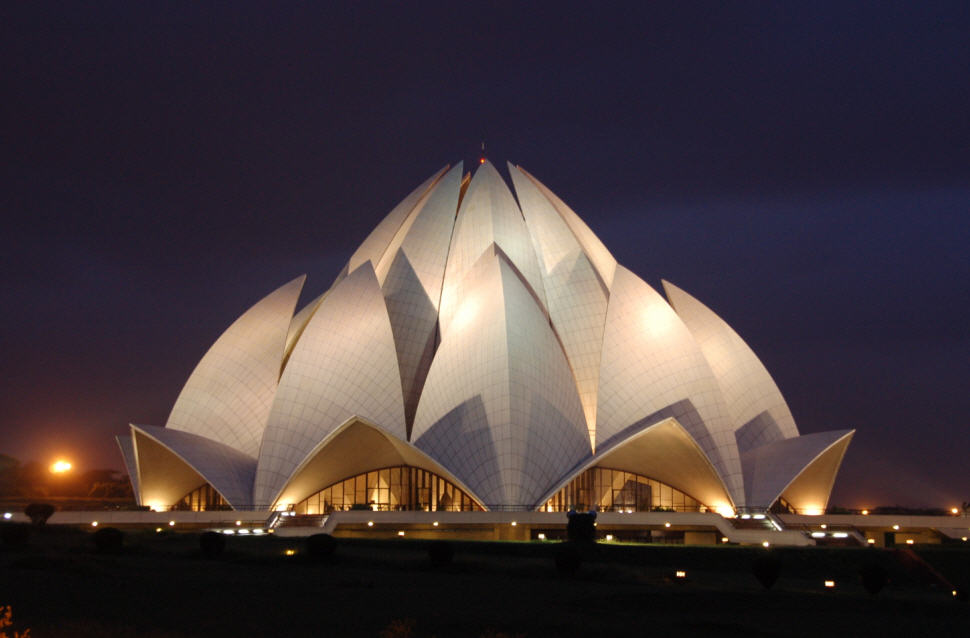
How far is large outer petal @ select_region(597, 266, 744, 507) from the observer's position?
38938 mm

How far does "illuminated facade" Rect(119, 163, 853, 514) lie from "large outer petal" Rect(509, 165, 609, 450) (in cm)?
9

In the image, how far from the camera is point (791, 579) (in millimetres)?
25984

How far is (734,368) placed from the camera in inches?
1784

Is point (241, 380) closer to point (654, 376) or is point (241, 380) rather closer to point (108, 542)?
point (654, 376)

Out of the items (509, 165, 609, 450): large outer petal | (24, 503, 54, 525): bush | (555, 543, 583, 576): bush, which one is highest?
(509, 165, 609, 450): large outer petal

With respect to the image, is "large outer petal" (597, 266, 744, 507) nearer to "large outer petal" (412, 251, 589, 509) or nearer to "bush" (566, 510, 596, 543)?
"large outer petal" (412, 251, 589, 509)

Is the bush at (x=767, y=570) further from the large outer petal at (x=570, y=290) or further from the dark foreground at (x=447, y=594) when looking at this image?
the large outer petal at (x=570, y=290)

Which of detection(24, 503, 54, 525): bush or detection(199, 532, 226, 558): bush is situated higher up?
detection(24, 503, 54, 525): bush

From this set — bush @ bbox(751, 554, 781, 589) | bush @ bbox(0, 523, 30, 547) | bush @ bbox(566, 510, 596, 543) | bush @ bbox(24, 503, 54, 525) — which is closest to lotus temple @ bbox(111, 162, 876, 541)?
bush @ bbox(566, 510, 596, 543)

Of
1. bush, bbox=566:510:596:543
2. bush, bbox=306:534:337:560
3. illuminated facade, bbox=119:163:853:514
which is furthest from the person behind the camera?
illuminated facade, bbox=119:163:853:514

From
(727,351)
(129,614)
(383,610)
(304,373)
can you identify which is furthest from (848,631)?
(727,351)

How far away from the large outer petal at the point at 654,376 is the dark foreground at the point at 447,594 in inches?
461

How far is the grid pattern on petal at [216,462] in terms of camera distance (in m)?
38.6

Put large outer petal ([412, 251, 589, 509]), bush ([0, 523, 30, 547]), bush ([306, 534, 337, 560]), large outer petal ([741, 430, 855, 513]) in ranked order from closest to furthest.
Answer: bush ([306, 534, 337, 560]), bush ([0, 523, 30, 547]), large outer petal ([412, 251, 589, 509]), large outer petal ([741, 430, 855, 513])
